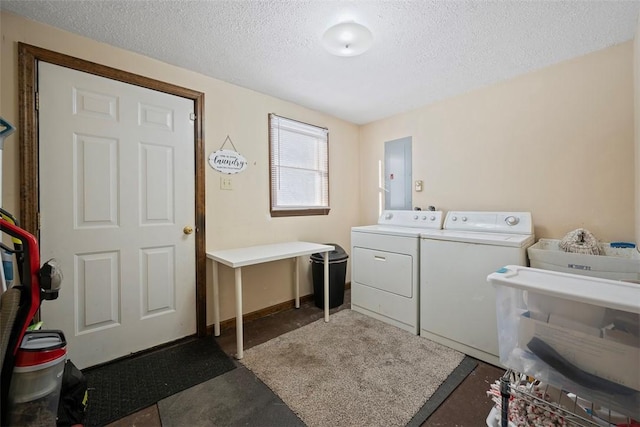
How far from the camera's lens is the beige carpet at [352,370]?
1439 millimetres

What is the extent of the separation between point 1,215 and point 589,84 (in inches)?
148

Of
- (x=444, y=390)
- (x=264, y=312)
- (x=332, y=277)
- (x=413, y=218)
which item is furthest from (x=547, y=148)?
(x=264, y=312)

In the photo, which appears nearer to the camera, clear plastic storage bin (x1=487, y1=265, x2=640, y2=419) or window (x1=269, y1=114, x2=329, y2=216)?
clear plastic storage bin (x1=487, y1=265, x2=640, y2=419)

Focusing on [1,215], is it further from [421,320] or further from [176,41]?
[421,320]

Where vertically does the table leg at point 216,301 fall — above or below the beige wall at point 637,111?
below

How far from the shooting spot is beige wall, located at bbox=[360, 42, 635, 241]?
1.86 metres

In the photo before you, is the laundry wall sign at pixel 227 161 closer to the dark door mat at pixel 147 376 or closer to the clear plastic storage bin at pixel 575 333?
the dark door mat at pixel 147 376

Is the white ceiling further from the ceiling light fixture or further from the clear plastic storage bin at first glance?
the clear plastic storage bin

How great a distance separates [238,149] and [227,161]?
0.54 ft

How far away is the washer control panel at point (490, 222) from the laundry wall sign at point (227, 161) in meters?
2.06

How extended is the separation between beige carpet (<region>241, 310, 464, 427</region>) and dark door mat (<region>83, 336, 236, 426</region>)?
0.30 metres

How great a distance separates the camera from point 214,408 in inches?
57.7

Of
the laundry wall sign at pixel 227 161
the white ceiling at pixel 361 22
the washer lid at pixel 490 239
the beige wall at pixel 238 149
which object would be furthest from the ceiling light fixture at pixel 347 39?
the washer lid at pixel 490 239

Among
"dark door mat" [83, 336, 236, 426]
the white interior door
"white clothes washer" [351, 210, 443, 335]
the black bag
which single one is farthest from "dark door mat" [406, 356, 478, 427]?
the white interior door
